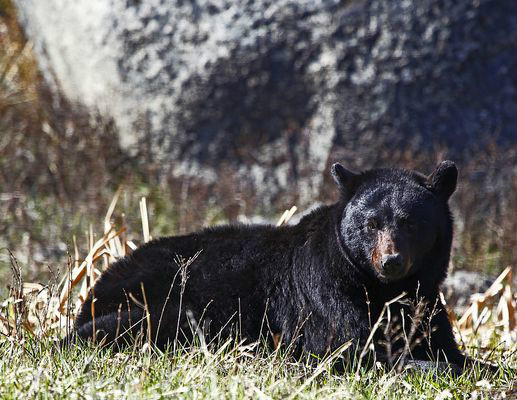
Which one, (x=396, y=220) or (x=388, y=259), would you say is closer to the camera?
(x=388, y=259)

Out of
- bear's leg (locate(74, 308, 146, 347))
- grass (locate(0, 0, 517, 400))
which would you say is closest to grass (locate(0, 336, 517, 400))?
bear's leg (locate(74, 308, 146, 347))

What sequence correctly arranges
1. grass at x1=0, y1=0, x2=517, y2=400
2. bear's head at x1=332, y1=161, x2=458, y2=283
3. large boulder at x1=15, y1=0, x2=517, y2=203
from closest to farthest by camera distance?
bear's head at x1=332, y1=161, x2=458, y2=283 < grass at x1=0, y1=0, x2=517, y2=400 < large boulder at x1=15, y1=0, x2=517, y2=203

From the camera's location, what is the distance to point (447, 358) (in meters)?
4.88

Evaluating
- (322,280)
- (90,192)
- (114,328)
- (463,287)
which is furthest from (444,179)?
(90,192)

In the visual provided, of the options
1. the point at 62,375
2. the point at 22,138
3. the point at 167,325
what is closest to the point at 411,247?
the point at 167,325

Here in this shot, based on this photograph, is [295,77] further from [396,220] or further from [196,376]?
[196,376]

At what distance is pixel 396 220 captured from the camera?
188 inches

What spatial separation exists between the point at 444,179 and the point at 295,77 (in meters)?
5.19

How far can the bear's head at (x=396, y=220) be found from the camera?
4.70 metres

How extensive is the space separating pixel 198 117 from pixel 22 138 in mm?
2285

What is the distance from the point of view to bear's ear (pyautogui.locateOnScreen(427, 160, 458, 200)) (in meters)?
4.94

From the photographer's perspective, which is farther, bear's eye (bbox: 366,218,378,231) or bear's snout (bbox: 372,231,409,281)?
bear's eye (bbox: 366,218,378,231)

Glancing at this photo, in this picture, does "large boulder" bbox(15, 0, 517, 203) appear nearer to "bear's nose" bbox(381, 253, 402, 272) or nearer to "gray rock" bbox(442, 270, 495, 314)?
"gray rock" bbox(442, 270, 495, 314)

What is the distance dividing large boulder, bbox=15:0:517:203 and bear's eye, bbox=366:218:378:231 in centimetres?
507
